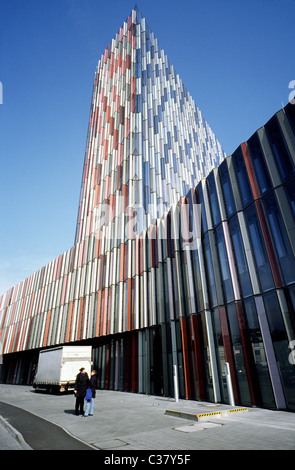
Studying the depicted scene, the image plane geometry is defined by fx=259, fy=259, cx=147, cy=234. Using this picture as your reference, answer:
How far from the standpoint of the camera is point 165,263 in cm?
1991

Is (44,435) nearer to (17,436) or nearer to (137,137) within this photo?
(17,436)

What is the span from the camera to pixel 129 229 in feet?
87.4

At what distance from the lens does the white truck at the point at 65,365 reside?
18312 mm

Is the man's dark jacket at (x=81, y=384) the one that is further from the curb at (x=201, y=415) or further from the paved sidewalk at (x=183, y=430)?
the curb at (x=201, y=415)

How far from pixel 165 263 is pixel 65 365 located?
33.4 feet

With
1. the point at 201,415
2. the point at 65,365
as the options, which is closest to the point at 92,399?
the point at 201,415

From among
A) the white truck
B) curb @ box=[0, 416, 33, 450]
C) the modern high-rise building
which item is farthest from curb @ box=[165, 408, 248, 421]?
the white truck

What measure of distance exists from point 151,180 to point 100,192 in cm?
805

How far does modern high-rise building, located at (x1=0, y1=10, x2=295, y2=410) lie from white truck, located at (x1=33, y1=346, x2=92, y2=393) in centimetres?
415

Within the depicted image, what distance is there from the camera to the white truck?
18.3 m

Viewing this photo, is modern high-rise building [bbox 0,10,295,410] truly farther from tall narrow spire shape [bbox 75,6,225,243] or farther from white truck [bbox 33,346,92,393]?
white truck [bbox 33,346,92,393]

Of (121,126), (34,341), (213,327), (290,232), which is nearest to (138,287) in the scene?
(213,327)

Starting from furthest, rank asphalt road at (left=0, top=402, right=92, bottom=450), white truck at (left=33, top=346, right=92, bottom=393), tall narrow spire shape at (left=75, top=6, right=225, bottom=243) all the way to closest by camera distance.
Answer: tall narrow spire shape at (left=75, top=6, right=225, bottom=243) → white truck at (left=33, top=346, right=92, bottom=393) → asphalt road at (left=0, top=402, right=92, bottom=450)

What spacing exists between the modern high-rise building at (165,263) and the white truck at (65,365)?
4151 millimetres
